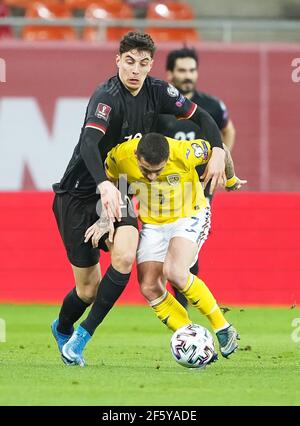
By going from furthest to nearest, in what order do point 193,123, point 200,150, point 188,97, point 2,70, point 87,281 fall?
1. point 2,70
2. point 193,123
3. point 188,97
4. point 87,281
5. point 200,150

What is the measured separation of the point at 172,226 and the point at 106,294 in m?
0.74

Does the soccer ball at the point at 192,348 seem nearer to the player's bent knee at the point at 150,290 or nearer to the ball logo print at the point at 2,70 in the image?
the player's bent knee at the point at 150,290

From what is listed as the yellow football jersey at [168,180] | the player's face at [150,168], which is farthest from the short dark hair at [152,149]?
the yellow football jersey at [168,180]

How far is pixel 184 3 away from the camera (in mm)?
17781

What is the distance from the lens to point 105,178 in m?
7.64

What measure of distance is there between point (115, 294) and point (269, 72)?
805cm

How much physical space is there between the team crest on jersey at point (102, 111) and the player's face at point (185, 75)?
3308 mm

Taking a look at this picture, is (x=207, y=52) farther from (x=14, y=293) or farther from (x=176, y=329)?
(x=176, y=329)

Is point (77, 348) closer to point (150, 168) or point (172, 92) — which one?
point (150, 168)

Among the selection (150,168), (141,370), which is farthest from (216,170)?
(141,370)

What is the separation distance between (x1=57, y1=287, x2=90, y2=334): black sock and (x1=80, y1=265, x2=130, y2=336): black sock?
0.44 metres

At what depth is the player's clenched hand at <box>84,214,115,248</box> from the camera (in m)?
7.98
